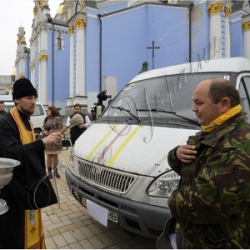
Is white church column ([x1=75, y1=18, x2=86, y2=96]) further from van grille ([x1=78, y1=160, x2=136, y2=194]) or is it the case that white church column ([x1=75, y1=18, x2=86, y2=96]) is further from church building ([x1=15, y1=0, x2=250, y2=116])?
van grille ([x1=78, y1=160, x2=136, y2=194])

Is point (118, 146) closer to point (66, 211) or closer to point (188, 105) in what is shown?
point (188, 105)

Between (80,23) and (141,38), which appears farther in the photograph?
(141,38)

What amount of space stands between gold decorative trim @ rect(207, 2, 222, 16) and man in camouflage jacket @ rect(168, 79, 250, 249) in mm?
12386

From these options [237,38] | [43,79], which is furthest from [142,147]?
[43,79]

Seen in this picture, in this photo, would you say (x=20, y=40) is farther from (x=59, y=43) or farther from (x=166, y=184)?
(x=166, y=184)

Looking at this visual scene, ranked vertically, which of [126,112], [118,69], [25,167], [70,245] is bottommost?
[70,245]

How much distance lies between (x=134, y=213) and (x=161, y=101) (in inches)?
56.9

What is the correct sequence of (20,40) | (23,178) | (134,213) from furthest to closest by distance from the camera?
(20,40) → (134,213) → (23,178)

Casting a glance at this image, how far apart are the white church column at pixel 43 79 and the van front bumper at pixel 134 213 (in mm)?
21897

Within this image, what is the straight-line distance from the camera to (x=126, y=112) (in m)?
3.14

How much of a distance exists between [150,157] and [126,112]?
3.64 feet

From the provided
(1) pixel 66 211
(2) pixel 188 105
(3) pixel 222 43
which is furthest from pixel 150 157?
(3) pixel 222 43

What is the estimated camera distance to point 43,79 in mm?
23109

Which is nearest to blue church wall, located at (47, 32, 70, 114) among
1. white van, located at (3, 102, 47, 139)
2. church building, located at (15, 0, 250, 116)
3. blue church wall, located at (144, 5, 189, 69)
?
church building, located at (15, 0, 250, 116)
